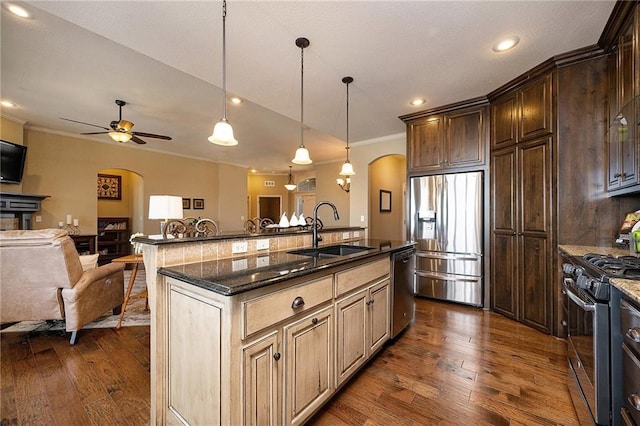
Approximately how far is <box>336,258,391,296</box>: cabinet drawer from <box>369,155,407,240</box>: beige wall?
337cm

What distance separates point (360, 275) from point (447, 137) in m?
2.79

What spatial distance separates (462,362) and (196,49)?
11.6 ft

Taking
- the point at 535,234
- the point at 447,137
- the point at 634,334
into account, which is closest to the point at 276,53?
the point at 447,137

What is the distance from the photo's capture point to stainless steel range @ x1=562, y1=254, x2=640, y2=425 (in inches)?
46.9

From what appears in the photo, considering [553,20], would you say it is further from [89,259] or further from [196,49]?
[89,259]

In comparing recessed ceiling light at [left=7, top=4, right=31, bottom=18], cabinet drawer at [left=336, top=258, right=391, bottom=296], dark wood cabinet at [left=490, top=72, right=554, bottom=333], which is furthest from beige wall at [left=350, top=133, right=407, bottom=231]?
recessed ceiling light at [left=7, top=4, right=31, bottom=18]

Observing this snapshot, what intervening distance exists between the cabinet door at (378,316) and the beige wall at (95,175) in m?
6.43

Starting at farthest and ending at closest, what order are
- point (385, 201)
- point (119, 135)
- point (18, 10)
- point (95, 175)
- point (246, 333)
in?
1. point (385, 201)
2. point (95, 175)
3. point (119, 135)
4. point (18, 10)
5. point (246, 333)

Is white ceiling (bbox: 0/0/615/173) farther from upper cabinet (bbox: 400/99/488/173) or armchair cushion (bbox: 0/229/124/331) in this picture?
armchair cushion (bbox: 0/229/124/331)

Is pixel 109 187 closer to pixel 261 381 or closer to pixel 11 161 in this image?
pixel 11 161

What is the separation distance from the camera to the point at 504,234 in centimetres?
316

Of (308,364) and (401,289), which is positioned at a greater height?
(401,289)

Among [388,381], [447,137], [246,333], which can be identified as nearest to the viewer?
[246,333]

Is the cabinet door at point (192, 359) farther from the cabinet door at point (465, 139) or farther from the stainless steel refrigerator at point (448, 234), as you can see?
the cabinet door at point (465, 139)
